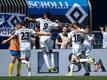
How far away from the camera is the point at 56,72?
2644cm

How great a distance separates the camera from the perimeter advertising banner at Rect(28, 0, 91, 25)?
36500 mm

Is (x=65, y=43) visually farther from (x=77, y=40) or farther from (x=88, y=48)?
(x=77, y=40)

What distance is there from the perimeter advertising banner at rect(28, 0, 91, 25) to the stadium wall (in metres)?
9.55

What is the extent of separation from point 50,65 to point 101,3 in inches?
495

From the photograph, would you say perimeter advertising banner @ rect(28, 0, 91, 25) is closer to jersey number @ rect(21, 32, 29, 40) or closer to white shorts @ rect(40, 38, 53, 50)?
white shorts @ rect(40, 38, 53, 50)

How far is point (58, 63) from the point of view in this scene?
1042 inches

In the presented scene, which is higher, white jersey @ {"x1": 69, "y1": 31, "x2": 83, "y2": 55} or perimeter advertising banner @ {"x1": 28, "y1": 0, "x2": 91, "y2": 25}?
perimeter advertising banner @ {"x1": 28, "y1": 0, "x2": 91, "y2": 25}

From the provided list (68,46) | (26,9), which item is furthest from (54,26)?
(26,9)

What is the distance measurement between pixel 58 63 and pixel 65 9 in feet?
36.5

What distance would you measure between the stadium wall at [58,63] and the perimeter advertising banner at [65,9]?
9.55 metres

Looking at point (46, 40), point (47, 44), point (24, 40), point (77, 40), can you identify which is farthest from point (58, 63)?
point (24, 40)

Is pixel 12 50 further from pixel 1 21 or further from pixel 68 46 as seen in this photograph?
pixel 1 21

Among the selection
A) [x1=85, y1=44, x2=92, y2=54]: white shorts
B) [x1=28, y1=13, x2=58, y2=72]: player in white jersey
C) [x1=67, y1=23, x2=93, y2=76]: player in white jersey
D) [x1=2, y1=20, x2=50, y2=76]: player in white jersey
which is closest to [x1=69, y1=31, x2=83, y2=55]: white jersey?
[x1=67, y1=23, x2=93, y2=76]: player in white jersey

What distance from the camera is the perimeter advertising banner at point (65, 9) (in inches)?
1437
